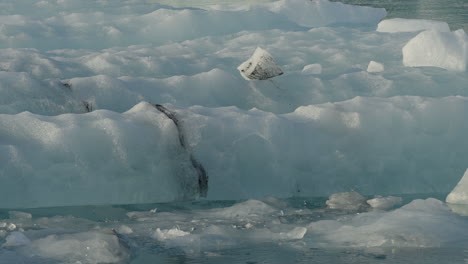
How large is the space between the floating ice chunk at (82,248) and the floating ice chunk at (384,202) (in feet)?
5.69

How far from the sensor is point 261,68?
259 inches

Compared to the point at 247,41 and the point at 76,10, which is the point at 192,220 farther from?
the point at 76,10

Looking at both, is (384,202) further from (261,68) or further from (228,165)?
(261,68)

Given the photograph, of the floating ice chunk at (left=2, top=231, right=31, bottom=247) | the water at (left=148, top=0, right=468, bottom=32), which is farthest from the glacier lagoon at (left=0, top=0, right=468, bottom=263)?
the water at (left=148, top=0, right=468, bottom=32)

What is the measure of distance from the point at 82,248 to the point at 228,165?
5.30 feet

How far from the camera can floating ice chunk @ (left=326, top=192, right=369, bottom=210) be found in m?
4.56

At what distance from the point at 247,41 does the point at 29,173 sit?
Result: 5.93 metres

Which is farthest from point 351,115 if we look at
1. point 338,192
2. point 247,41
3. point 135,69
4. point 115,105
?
point 247,41

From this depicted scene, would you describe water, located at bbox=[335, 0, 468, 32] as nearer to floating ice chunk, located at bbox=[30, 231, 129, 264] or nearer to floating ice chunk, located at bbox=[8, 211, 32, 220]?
floating ice chunk, located at bbox=[8, 211, 32, 220]

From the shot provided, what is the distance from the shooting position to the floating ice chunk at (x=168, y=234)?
3.82 metres

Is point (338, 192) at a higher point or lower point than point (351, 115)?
lower

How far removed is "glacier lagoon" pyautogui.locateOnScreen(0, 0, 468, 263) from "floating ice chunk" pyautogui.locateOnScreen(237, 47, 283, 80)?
0.09m

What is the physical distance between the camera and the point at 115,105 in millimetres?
6215

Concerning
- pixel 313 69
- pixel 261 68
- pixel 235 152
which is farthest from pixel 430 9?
pixel 235 152
